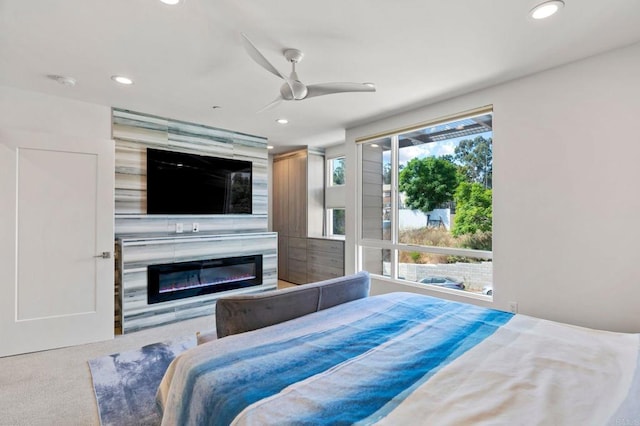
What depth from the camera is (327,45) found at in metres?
2.38

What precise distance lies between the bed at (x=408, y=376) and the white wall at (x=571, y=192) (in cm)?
106

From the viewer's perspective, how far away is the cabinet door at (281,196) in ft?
20.7

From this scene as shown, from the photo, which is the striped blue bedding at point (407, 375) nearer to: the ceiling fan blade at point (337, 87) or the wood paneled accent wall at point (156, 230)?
the ceiling fan blade at point (337, 87)

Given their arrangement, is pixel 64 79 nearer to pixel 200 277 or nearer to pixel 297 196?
pixel 200 277

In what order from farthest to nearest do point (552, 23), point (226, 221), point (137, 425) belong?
point (226, 221) → point (552, 23) → point (137, 425)

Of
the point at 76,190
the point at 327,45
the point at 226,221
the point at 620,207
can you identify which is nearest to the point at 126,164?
the point at 76,190

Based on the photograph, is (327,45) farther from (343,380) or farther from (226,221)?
(226,221)

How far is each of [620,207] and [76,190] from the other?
496 cm

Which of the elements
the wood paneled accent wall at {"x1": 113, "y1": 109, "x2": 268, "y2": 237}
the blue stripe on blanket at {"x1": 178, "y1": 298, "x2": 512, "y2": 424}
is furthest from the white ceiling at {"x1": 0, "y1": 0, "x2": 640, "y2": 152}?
the blue stripe on blanket at {"x1": 178, "y1": 298, "x2": 512, "y2": 424}

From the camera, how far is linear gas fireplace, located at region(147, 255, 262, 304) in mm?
3811

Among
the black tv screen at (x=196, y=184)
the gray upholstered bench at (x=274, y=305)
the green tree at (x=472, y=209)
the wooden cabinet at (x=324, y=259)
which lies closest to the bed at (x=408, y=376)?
the gray upholstered bench at (x=274, y=305)

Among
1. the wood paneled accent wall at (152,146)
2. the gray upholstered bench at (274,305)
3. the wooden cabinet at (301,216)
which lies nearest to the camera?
the gray upholstered bench at (274,305)

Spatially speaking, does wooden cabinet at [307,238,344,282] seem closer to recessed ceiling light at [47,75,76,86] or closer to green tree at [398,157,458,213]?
green tree at [398,157,458,213]

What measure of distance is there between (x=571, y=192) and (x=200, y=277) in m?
4.19
